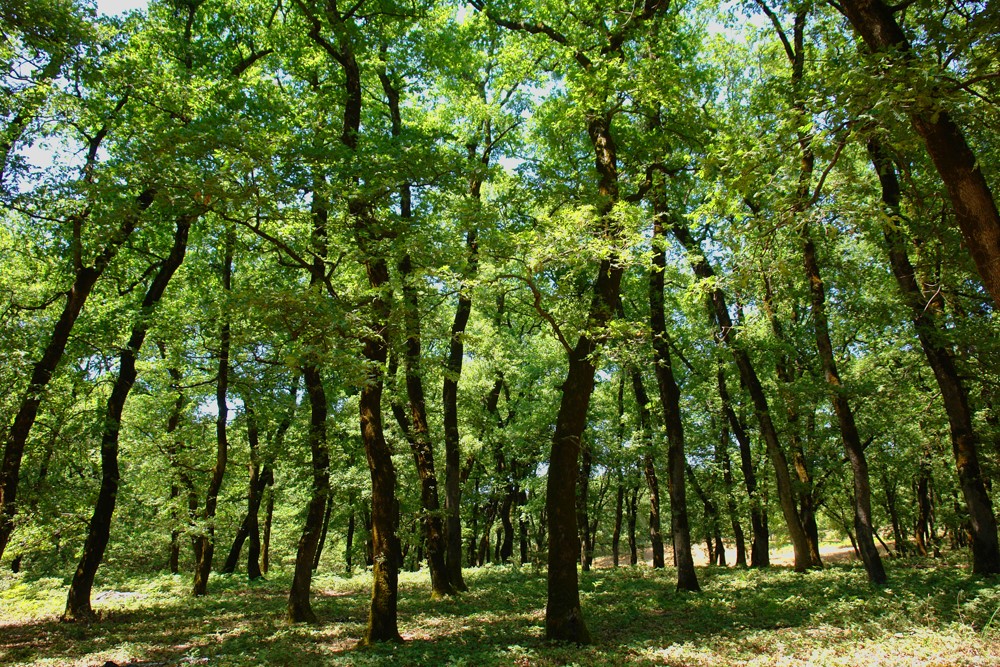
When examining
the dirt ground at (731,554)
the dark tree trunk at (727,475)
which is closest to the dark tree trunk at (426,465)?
the dark tree trunk at (727,475)

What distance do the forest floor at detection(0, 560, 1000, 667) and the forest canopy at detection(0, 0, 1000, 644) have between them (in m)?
0.97

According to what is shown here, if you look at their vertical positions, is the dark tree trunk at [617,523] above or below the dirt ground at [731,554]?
above

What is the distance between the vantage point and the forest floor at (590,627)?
24.4 ft

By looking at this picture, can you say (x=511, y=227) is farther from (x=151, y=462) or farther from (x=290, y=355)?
(x=151, y=462)

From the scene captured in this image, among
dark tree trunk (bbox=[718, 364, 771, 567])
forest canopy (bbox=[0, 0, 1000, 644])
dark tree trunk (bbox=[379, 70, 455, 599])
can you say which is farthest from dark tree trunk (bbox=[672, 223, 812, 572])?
dark tree trunk (bbox=[379, 70, 455, 599])

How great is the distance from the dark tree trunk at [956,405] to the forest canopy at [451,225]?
63mm

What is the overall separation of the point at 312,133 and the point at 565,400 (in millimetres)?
6365

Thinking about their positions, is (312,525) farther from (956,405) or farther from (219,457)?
(956,405)

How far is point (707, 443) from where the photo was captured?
24.9 meters

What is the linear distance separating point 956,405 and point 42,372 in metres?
18.2

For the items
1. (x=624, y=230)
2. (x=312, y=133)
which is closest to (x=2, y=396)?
(x=312, y=133)

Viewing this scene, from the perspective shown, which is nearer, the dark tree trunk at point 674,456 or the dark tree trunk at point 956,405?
the dark tree trunk at point 956,405

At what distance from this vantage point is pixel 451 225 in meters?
12.5

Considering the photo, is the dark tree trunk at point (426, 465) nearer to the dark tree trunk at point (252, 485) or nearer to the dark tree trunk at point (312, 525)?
the dark tree trunk at point (312, 525)
